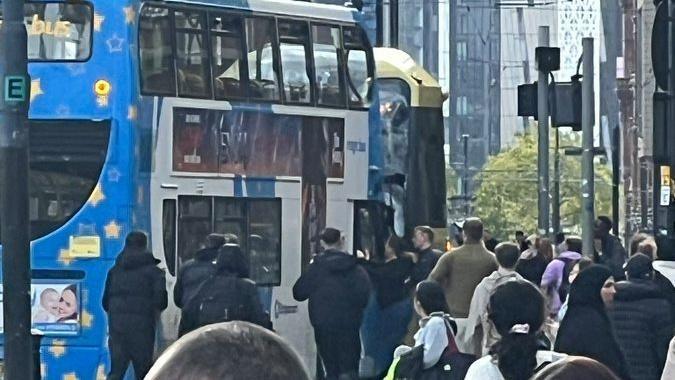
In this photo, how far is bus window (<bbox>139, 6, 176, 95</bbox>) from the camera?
54.1ft

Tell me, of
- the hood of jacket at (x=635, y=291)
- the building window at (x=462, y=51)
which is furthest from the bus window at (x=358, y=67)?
the building window at (x=462, y=51)

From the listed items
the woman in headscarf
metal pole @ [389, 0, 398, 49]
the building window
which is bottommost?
the woman in headscarf

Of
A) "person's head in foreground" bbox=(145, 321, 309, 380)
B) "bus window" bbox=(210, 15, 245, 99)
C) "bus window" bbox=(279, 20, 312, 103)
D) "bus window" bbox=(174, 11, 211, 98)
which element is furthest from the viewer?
"bus window" bbox=(279, 20, 312, 103)

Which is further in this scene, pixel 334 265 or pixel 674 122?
pixel 334 265

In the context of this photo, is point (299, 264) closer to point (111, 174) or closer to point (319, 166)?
point (319, 166)

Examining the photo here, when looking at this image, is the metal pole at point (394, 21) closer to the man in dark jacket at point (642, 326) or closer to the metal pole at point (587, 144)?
the metal pole at point (587, 144)

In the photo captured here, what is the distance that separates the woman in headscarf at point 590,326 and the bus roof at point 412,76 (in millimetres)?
14960

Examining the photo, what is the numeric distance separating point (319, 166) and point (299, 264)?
1097mm

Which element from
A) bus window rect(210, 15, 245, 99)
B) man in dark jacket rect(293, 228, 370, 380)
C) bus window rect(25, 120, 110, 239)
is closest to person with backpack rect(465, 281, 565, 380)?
man in dark jacket rect(293, 228, 370, 380)

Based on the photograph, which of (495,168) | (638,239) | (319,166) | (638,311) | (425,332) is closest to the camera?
(425,332)

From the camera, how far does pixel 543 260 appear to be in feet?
62.1

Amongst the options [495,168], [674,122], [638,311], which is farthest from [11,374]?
[495,168]

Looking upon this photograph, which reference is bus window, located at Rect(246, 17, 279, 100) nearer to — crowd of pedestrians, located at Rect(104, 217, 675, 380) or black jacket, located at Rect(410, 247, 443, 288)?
crowd of pedestrians, located at Rect(104, 217, 675, 380)

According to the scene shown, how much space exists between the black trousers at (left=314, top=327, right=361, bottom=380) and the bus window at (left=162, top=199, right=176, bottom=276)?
1516 mm
